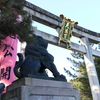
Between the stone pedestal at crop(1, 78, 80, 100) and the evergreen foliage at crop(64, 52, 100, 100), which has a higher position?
the evergreen foliage at crop(64, 52, 100, 100)

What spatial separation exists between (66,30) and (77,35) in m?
1.46

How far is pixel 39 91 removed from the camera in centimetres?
262

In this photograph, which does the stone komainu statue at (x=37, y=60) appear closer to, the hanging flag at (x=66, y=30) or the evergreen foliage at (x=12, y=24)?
the evergreen foliage at (x=12, y=24)

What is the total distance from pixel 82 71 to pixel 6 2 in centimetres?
986

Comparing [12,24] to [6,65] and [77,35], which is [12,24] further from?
[77,35]

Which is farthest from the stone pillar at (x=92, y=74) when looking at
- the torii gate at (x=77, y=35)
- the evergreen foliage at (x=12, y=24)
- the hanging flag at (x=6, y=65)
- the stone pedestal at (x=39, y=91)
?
the evergreen foliage at (x=12, y=24)

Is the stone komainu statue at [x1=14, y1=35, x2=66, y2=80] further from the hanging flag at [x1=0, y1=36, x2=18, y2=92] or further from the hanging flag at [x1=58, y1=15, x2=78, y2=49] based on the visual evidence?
the hanging flag at [x1=58, y1=15, x2=78, y2=49]

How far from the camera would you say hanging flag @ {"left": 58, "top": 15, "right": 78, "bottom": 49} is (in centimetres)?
864

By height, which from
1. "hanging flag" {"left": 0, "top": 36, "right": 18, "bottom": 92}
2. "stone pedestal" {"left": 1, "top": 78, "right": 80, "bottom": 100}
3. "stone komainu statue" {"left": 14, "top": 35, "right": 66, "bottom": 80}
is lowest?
"stone pedestal" {"left": 1, "top": 78, "right": 80, "bottom": 100}

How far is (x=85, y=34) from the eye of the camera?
1020 cm

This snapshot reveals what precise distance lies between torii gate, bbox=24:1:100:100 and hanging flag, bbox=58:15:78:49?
0.27 metres

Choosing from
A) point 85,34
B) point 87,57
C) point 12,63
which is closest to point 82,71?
point 87,57

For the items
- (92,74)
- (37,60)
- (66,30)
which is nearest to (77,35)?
(66,30)

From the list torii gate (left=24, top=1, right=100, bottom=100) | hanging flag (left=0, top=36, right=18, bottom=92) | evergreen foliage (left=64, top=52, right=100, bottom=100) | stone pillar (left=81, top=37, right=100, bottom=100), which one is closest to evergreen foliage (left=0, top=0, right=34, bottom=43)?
hanging flag (left=0, top=36, right=18, bottom=92)
